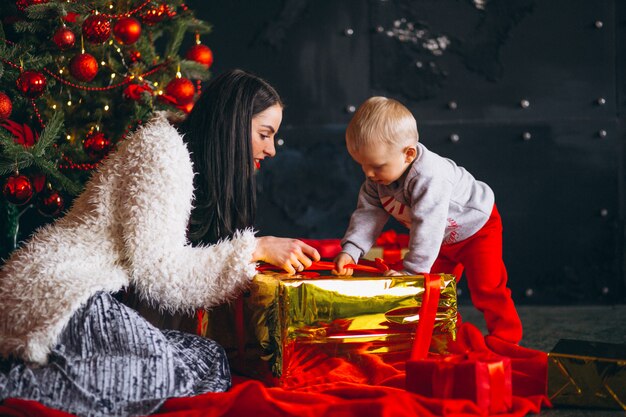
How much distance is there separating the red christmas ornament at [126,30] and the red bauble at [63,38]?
151 mm

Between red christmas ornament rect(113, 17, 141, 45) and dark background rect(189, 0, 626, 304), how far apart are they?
96cm

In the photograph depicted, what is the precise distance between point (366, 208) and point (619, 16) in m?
1.76

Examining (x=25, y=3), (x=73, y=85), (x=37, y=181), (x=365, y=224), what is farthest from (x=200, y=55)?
(x=365, y=224)

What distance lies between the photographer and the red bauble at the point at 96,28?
238 cm

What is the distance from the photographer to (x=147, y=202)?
5.93 ft

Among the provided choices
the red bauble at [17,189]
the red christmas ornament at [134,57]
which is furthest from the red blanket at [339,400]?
the red christmas ornament at [134,57]

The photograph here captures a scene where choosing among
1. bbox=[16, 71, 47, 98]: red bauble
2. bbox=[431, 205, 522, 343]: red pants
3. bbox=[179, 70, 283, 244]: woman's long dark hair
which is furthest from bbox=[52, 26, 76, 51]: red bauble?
bbox=[431, 205, 522, 343]: red pants

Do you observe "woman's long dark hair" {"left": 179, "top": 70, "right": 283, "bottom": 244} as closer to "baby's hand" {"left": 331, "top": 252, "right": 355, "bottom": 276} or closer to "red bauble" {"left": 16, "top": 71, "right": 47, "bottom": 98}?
"baby's hand" {"left": 331, "top": 252, "right": 355, "bottom": 276}

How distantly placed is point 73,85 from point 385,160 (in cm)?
120

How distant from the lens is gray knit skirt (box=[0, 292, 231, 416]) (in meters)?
1.64

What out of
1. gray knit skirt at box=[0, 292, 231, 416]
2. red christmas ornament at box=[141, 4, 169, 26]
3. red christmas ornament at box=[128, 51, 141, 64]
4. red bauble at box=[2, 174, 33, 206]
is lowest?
gray knit skirt at box=[0, 292, 231, 416]

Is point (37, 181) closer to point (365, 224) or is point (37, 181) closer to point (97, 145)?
point (97, 145)

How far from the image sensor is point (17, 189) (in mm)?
2379

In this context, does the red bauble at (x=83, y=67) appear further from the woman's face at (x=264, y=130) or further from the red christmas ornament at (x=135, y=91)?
the woman's face at (x=264, y=130)
